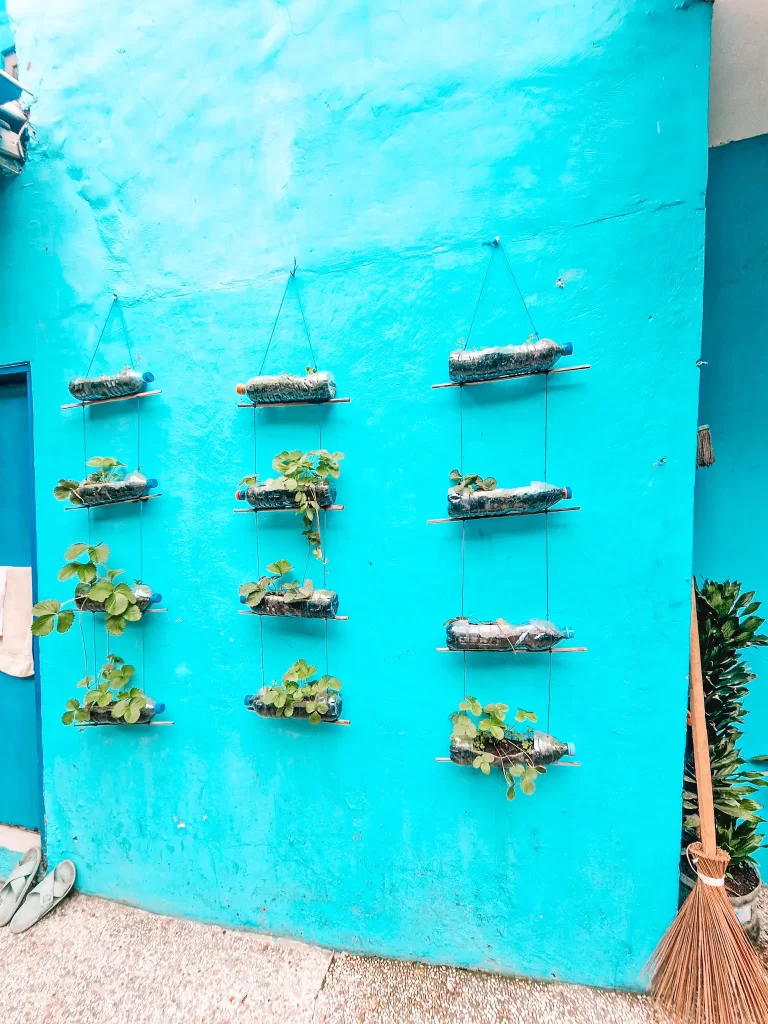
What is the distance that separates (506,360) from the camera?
1543mm

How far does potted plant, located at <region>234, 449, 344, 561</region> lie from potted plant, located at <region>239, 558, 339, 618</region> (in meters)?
0.14

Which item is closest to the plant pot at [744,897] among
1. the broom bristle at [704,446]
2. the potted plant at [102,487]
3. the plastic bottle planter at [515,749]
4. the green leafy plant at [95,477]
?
the plastic bottle planter at [515,749]

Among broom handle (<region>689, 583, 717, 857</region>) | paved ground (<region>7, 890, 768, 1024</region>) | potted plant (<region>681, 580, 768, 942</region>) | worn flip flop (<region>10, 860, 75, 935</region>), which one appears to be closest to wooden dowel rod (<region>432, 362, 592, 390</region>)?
broom handle (<region>689, 583, 717, 857</region>)

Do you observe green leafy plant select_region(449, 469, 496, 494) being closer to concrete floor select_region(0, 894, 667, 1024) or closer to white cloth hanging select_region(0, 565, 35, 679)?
concrete floor select_region(0, 894, 667, 1024)

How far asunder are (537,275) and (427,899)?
2.41 metres

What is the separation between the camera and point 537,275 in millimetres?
1639

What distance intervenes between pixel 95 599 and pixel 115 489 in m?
0.45

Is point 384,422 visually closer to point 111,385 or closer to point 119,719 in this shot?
point 111,385

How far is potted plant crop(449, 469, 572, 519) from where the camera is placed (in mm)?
1507

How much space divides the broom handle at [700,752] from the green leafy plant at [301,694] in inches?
51.4

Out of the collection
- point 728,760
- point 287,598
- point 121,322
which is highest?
point 121,322

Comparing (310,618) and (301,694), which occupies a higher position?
(310,618)

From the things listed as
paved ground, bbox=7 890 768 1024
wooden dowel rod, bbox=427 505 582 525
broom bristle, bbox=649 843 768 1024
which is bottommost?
paved ground, bbox=7 890 768 1024

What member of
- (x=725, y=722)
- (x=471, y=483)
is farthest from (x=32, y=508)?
(x=725, y=722)
